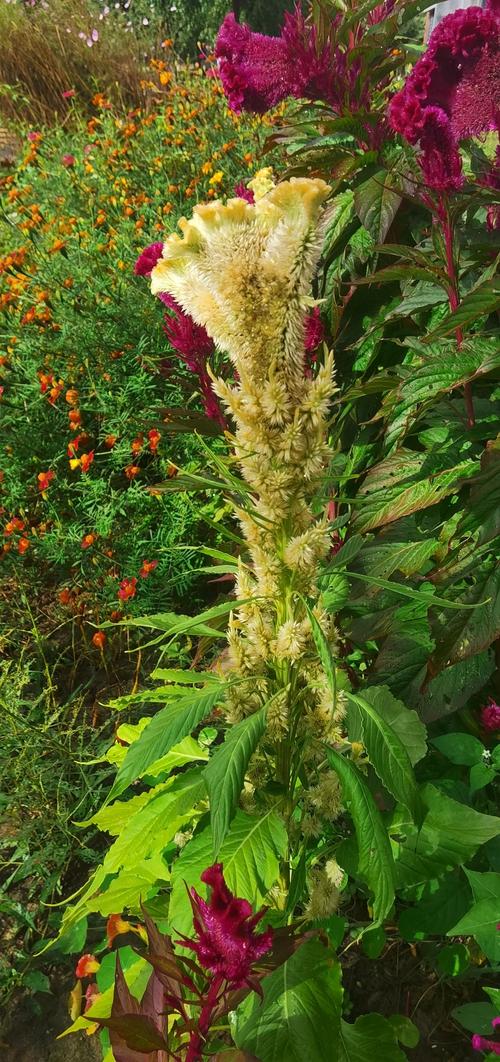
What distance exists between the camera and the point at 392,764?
1.03 meters

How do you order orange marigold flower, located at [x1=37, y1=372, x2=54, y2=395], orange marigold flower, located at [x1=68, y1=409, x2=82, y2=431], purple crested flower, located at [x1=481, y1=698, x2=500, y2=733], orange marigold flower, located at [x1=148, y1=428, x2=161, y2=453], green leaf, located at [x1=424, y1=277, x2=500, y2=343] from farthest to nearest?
orange marigold flower, located at [x1=37, y1=372, x2=54, y2=395], orange marigold flower, located at [x1=68, y1=409, x2=82, y2=431], orange marigold flower, located at [x1=148, y1=428, x2=161, y2=453], purple crested flower, located at [x1=481, y1=698, x2=500, y2=733], green leaf, located at [x1=424, y1=277, x2=500, y2=343]

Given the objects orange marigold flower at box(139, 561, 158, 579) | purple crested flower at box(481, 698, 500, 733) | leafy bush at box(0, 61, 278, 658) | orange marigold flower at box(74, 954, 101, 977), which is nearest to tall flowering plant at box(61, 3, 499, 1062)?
purple crested flower at box(481, 698, 500, 733)

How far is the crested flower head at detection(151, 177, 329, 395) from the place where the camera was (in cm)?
87

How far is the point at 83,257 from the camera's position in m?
3.85

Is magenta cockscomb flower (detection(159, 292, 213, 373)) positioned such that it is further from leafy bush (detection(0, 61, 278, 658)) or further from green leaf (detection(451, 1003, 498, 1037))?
green leaf (detection(451, 1003, 498, 1037))

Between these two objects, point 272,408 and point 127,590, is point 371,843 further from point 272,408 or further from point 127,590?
point 127,590

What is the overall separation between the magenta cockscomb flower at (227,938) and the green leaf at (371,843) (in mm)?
262

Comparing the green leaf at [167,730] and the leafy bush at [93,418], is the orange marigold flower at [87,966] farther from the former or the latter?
the leafy bush at [93,418]

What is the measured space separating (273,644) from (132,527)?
71.7 inches

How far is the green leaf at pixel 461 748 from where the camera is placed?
1.46 meters

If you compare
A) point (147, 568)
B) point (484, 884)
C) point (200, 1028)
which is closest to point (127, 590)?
point (147, 568)

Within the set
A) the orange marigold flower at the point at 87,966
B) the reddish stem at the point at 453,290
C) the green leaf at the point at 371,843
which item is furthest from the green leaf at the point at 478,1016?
the reddish stem at the point at 453,290

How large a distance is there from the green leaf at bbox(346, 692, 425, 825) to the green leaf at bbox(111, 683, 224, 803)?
24cm

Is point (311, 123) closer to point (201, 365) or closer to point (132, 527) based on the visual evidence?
point (201, 365)
